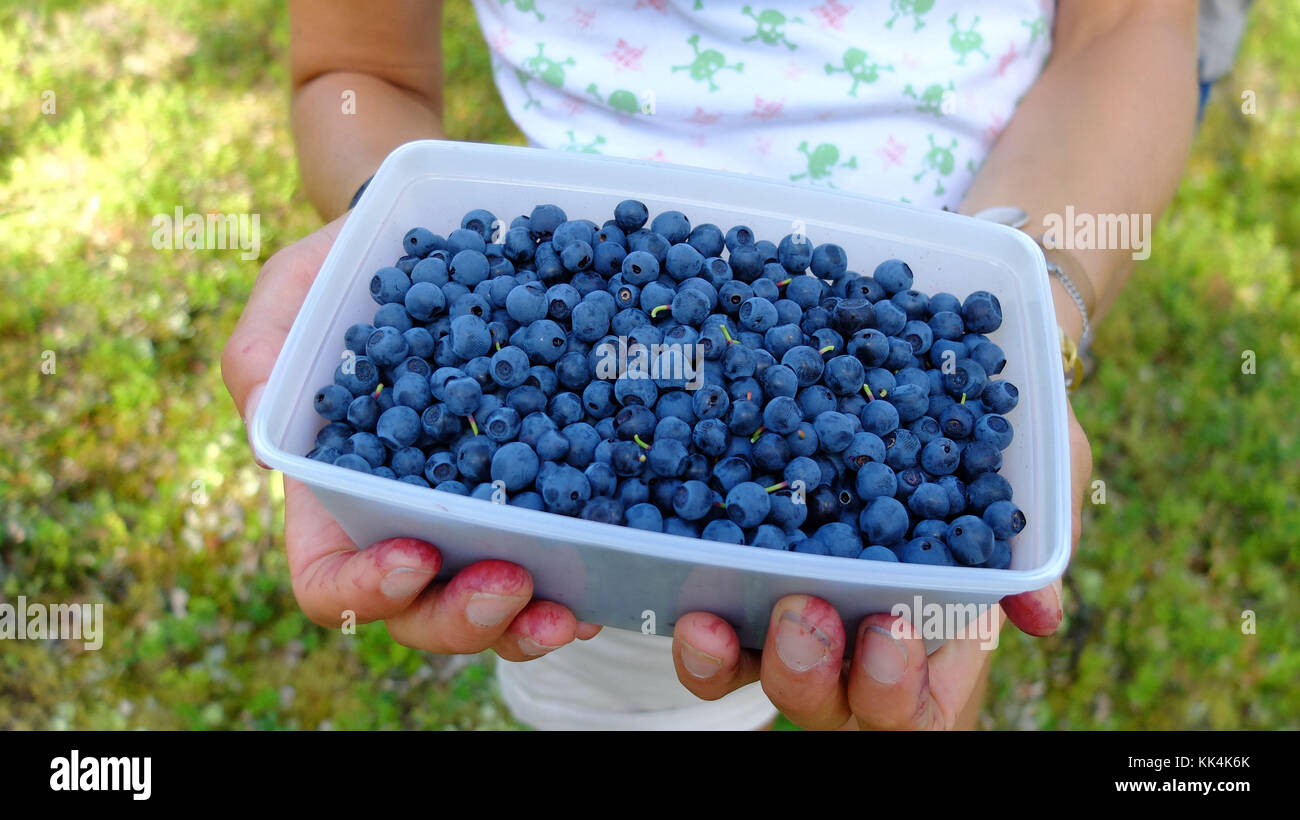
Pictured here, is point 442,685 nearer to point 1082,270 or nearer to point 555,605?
point 555,605

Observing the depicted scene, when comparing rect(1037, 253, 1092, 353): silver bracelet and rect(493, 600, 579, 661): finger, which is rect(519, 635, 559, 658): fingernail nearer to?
rect(493, 600, 579, 661): finger

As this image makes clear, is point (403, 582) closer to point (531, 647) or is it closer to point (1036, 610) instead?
point (531, 647)

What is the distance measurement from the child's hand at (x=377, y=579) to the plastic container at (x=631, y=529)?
1.2 inches

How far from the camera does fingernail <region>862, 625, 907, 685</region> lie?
924 mm

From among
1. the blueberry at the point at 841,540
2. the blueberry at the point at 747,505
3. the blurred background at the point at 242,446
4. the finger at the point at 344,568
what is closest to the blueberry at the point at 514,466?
the finger at the point at 344,568

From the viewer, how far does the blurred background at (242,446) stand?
81.0 inches

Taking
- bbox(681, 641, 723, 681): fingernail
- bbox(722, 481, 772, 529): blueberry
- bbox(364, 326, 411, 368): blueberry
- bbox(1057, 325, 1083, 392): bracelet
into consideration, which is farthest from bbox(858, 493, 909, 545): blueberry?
bbox(364, 326, 411, 368): blueberry

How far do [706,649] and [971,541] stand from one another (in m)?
0.30

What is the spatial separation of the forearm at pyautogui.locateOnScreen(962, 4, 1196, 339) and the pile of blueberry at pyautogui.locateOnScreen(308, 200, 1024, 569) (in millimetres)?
425

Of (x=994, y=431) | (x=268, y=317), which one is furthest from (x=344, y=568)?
(x=994, y=431)

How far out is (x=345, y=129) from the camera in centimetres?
160

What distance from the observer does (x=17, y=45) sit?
314 centimetres

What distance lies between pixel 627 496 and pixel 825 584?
0.23m

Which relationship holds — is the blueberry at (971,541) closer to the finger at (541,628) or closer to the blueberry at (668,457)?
the blueberry at (668,457)
